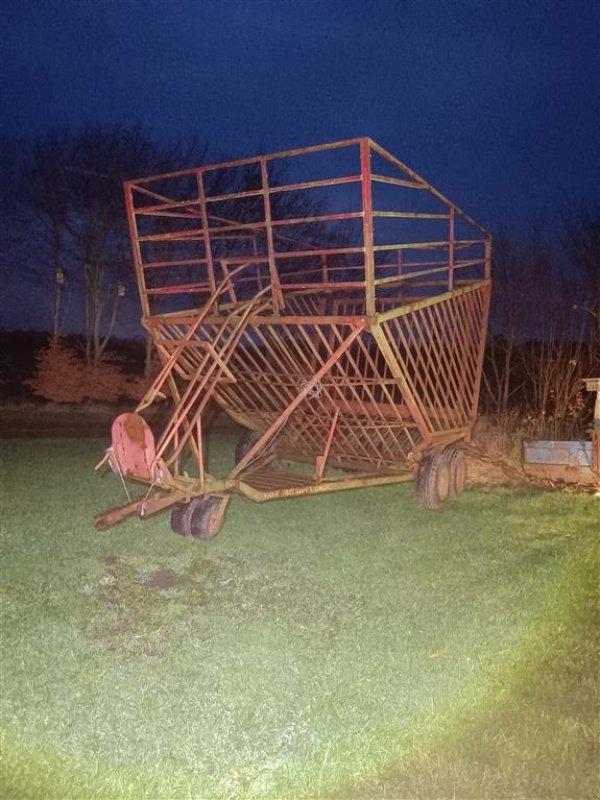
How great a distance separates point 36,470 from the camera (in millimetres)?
9672

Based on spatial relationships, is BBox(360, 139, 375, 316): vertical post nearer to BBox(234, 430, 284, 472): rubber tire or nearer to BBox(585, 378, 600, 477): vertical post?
BBox(234, 430, 284, 472): rubber tire

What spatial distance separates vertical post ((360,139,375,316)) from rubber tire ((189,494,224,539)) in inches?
92.4

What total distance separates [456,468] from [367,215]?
12.6ft

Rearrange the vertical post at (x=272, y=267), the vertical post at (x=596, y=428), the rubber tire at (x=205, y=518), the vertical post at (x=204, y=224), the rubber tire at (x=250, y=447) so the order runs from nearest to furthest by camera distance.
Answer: the rubber tire at (x=205, y=518), the vertical post at (x=272, y=267), the vertical post at (x=204, y=224), the vertical post at (x=596, y=428), the rubber tire at (x=250, y=447)

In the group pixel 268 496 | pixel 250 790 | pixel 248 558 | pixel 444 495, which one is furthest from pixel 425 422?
pixel 250 790

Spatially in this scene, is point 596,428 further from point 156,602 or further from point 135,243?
point 156,602

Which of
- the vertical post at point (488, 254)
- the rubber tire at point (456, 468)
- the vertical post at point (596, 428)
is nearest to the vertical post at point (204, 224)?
the rubber tire at point (456, 468)

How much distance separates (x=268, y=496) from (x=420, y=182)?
3.46m

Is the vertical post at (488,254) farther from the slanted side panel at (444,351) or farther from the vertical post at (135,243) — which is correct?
the vertical post at (135,243)

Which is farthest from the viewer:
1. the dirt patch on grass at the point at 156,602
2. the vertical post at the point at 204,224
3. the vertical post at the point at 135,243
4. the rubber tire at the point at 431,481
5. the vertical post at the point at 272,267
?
the rubber tire at the point at 431,481

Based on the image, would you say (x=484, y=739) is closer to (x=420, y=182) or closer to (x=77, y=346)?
(x=420, y=182)

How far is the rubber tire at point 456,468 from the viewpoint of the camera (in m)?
8.88

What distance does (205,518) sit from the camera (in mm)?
6918

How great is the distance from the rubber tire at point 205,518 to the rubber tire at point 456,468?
3113 millimetres
